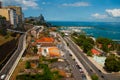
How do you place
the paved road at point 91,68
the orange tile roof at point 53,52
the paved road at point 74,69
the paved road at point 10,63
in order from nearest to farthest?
1. the paved road at point 74,69
2. the paved road at point 91,68
3. the paved road at point 10,63
4. the orange tile roof at point 53,52

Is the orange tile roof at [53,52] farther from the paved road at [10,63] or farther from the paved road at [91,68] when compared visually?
the paved road at [10,63]

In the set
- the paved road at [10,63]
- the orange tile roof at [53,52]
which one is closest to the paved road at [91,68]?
the orange tile roof at [53,52]

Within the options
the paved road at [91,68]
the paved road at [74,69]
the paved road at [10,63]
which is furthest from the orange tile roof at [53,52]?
the paved road at [10,63]

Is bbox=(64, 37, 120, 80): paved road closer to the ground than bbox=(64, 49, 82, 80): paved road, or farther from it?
closer to the ground

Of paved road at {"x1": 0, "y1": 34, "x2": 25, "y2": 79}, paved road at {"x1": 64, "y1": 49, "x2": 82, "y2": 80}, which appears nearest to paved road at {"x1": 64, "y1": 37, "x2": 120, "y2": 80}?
paved road at {"x1": 64, "y1": 49, "x2": 82, "y2": 80}

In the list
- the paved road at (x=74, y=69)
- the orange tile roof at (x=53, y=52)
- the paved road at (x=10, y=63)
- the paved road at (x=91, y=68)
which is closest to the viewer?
the paved road at (x=74, y=69)

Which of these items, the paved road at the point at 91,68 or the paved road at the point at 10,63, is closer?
the paved road at the point at 91,68

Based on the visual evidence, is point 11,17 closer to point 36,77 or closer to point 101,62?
point 101,62

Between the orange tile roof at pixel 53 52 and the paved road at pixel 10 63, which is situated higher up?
the orange tile roof at pixel 53 52

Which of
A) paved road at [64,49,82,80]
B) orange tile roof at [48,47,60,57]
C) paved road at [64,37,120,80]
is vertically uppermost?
orange tile roof at [48,47,60,57]

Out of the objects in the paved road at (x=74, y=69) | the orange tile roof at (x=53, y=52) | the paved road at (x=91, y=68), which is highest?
the orange tile roof at (x=53, y=52)

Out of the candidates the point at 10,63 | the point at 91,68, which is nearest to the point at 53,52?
the point at 10,63

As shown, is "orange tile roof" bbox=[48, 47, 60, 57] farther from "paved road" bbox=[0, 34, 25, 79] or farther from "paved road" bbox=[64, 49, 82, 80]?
"paved road" bbox=[0, 34, 25, 79]

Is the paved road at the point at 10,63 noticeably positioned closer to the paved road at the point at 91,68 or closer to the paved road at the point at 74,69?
the paved road at the point at 74,69
